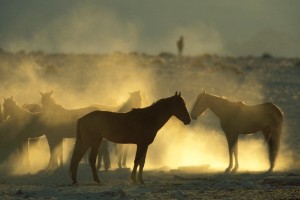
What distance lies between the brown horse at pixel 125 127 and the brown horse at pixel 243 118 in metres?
4.36

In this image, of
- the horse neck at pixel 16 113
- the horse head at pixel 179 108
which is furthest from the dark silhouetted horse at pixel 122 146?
the horse head at pixel 179 108

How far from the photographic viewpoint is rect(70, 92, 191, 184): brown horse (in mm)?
18484

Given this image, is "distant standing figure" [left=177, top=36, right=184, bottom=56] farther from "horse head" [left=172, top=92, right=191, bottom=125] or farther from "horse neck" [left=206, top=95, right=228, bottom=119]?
"horse head" [left=172, top=92, right=191, bottom=125]

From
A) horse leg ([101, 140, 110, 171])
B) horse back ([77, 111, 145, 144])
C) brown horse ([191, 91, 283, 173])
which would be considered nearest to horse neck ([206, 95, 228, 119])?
brown horse ([191, 91, 283, 173])

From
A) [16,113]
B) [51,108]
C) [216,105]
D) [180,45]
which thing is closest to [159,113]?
[216,105]

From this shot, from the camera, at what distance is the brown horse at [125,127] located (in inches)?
728

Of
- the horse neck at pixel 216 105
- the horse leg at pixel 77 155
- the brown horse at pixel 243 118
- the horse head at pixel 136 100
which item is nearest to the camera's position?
the horse leg at pixel 77 155

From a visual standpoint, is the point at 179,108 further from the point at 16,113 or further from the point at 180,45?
the point at 180,45

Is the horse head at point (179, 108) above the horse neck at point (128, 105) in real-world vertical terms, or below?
below

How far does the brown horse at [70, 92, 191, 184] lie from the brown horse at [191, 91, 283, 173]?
4357 millimetres

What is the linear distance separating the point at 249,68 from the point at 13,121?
34509 millimetres

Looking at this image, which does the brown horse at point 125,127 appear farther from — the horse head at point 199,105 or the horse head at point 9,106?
the horse head at point 9,106

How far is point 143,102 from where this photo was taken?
2506cm

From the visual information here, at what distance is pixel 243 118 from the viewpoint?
76.9 ft
